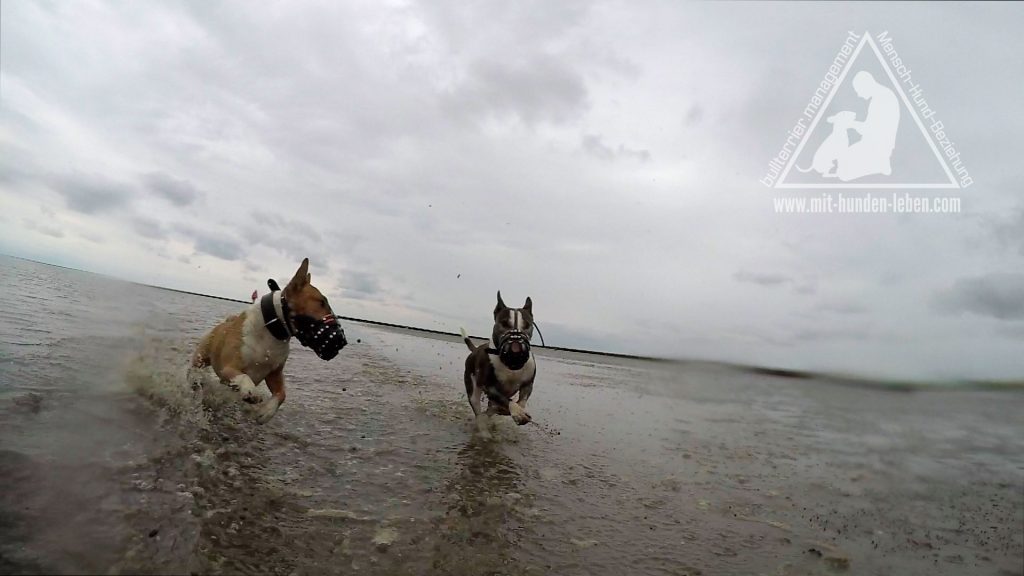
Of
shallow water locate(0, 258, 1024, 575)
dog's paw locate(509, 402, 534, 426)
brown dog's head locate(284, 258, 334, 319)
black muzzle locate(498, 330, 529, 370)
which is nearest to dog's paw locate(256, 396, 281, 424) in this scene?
shallow water locate(0, 258, 1024, 575)

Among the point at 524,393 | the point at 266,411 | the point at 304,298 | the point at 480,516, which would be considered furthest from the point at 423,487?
the point at 524,393

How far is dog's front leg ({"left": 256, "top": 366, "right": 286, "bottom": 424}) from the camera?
6043mm

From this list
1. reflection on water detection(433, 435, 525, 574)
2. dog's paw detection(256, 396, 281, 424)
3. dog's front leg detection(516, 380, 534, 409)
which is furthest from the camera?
dog's front leg detection(516, 380, 534, 409)

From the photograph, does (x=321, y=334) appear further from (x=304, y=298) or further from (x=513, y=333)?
(x=513, y=333)

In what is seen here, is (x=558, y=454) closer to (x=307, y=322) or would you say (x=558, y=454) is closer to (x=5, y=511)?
(x=307, y=322)

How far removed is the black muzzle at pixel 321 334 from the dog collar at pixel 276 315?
20 centimetres

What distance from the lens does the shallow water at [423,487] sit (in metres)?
3.34

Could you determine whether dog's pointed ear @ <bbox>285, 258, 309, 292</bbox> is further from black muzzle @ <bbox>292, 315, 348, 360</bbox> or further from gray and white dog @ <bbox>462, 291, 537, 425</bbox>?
gray and white dog @ <bbox>462, 291, 537, 425</bbox>

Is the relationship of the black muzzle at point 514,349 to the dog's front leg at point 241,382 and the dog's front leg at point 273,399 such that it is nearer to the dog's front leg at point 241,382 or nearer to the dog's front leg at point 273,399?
the dog's front leg at point 273,399

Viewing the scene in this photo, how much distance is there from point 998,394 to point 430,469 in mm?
21078

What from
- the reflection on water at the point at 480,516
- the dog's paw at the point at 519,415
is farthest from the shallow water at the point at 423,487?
the dog's paw at the point at 519,415

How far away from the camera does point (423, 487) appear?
5039mm

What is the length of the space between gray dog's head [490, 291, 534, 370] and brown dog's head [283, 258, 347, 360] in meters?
2.55

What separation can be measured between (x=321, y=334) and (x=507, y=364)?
2959 mm
